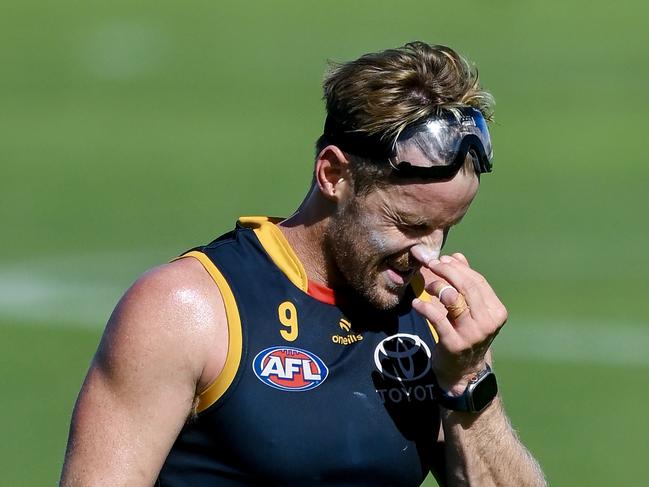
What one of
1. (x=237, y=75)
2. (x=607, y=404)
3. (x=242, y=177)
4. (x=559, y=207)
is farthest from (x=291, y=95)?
(x=607, y=404)

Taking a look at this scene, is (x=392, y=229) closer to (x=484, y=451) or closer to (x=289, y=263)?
(x=289, y=263)

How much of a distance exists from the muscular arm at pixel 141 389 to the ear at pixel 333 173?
66cm

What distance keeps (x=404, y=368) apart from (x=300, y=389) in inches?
16.5

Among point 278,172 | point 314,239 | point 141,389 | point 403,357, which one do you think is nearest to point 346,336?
point 403,357

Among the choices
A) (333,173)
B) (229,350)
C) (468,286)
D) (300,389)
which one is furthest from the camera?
(333,173)

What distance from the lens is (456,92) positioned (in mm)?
4848

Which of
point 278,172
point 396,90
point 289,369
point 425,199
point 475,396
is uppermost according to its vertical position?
point 396,90

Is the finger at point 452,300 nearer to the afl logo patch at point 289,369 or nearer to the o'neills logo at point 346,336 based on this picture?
the o'neills logo at point 346,336

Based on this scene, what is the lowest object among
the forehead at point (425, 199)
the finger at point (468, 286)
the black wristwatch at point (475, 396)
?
the black wristwatch at point (475, 396)

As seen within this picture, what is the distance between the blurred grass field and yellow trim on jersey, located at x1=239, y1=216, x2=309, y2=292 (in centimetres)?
397

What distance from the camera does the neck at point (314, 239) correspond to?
4.94 m

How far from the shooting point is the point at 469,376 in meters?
4.83

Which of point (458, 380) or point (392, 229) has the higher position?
point (392, 229)

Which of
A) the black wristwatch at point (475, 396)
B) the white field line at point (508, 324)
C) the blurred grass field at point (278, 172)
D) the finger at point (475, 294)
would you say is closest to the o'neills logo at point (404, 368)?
the black wristwatch at point (475, 396)
